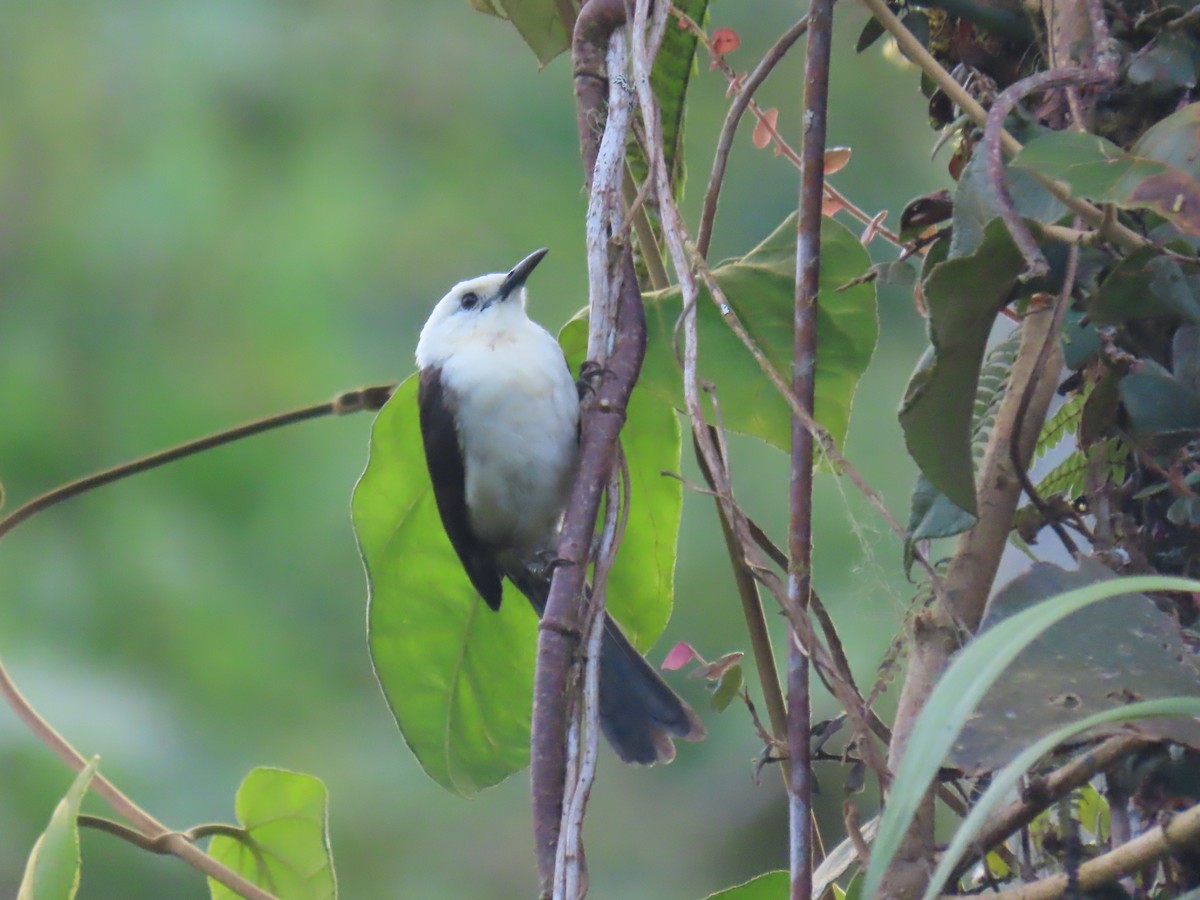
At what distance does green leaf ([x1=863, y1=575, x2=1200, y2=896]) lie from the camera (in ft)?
2.03

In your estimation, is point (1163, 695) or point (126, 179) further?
point (126, 179)

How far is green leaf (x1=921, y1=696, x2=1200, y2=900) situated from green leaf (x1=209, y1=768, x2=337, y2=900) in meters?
1.11

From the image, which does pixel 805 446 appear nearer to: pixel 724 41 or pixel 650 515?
pixel 650 515

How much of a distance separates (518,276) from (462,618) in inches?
32.3

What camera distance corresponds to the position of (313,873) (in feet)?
5.47

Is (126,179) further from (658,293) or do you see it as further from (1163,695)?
(1163,695)

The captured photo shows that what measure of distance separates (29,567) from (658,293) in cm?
425

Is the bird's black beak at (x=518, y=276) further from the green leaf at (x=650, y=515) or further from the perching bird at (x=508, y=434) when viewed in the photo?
the green leaf at (x=650, y=515)

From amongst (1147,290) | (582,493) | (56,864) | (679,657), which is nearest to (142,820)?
(56,864)

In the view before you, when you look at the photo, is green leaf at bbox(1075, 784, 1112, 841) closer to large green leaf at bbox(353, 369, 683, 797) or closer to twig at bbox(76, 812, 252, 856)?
large green leaf at bbox(353, 369, 683, 797)

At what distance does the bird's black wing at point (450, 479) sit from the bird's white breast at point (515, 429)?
21 mm

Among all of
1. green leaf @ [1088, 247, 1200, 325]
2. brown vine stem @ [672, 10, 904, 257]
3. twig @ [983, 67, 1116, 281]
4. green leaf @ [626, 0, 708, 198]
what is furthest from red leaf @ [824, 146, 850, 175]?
green leaf @ [1088, 247, 1200, 325]

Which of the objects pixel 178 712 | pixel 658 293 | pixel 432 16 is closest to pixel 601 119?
pixel 658 293

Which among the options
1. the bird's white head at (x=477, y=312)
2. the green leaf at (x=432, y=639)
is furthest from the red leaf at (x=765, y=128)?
the bird's white head at (x=477, y=312)
